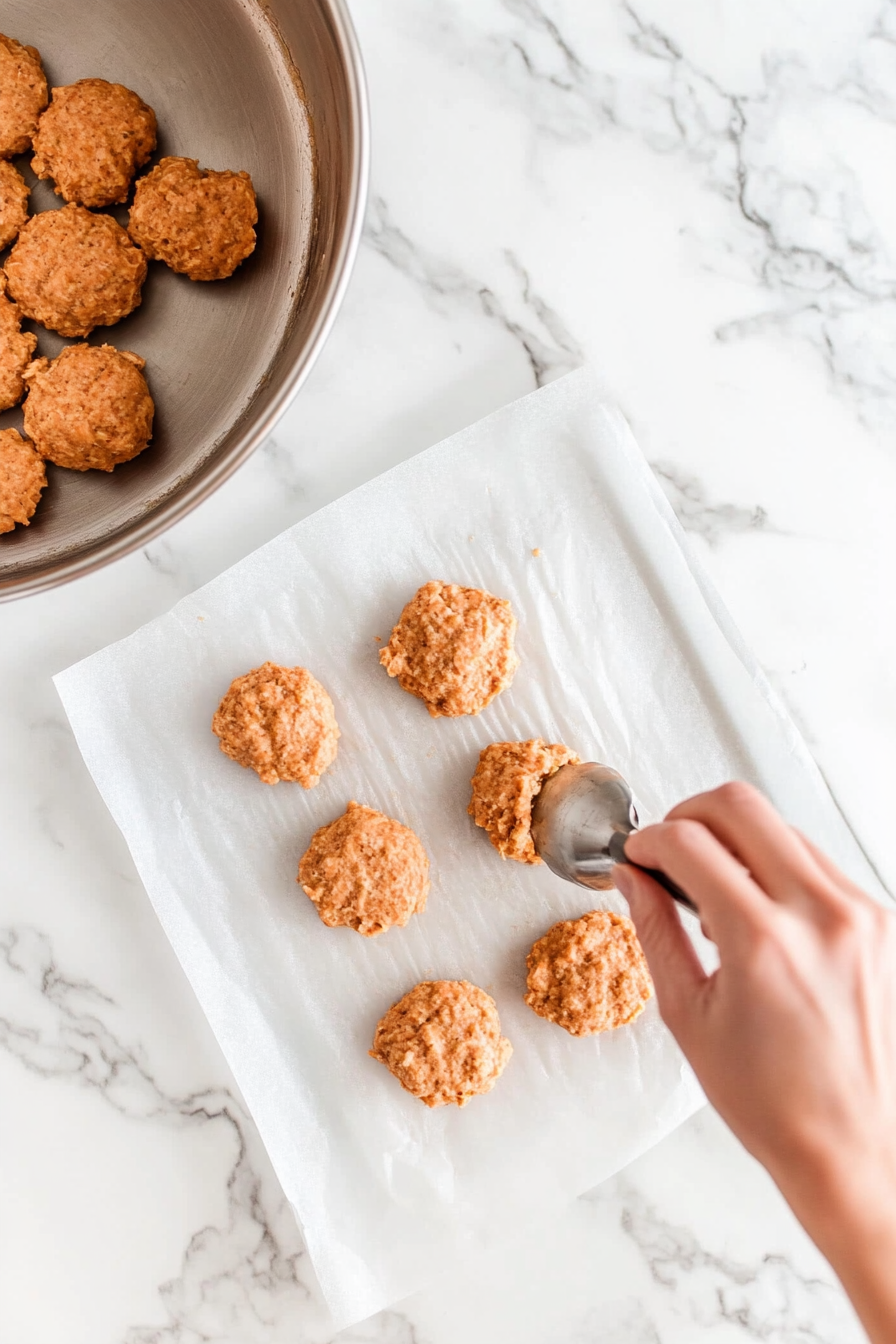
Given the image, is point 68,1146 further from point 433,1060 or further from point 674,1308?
point 674,1308

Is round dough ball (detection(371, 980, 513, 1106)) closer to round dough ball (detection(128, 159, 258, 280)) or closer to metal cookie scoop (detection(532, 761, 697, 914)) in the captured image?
metal cookie scoop (detection(532, 761, 697, 914))

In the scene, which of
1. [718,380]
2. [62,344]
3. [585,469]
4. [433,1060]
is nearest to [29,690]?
[62,344]

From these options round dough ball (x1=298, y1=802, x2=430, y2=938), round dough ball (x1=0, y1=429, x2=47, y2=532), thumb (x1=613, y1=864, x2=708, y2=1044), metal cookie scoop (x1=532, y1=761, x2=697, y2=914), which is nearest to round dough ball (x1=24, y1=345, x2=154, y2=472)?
round dough ball (x1=0, y1=429, x2=47, y2=532)

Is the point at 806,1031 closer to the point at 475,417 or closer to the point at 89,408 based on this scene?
the point at 475,417

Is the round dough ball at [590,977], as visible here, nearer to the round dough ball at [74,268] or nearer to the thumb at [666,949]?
the thumb at [666,949]

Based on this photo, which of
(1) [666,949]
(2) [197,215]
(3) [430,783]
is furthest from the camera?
(3) [430,783]

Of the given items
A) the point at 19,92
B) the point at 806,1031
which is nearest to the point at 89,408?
the point at 19,92
